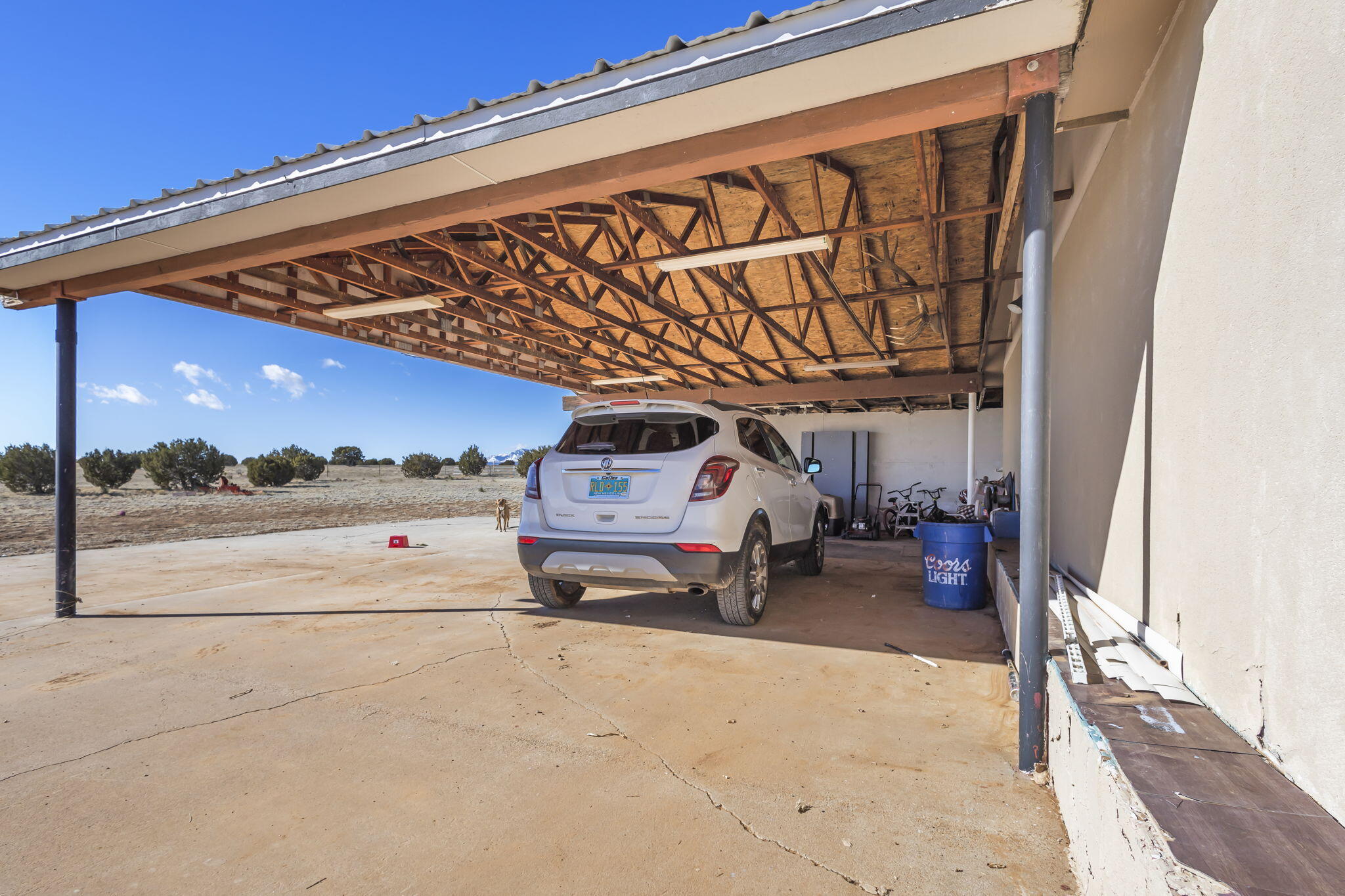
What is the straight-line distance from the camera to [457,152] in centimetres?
358

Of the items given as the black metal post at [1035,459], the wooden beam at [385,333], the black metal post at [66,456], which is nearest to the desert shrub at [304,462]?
the wooden beam at [385,333]

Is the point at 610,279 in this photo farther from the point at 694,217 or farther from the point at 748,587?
the point at 748,587

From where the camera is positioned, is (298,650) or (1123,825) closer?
(1123,825)

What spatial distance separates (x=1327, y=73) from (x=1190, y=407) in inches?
42.0

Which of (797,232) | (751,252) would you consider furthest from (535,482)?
(797,232)

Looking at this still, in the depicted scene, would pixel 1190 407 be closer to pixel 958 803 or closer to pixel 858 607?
pixel 958 803

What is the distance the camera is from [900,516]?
559 inches

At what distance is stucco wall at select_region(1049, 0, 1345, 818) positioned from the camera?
1.39 metres

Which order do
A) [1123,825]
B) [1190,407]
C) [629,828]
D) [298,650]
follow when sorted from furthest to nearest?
1. [298,650]
2. [1190,407]
3. [629,828]
4. [1123,825]

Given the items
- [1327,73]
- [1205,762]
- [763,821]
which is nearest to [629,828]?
[763,821]

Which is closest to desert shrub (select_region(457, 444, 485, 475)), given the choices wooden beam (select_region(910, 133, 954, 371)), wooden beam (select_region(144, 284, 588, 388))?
wooden beam (select_region(144, 284, 588, 388))

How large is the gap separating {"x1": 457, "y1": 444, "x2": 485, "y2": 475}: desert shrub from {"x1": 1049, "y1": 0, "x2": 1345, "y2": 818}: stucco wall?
43.3 m

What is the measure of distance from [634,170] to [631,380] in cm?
1008

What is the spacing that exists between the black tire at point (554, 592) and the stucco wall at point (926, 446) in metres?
11.7
